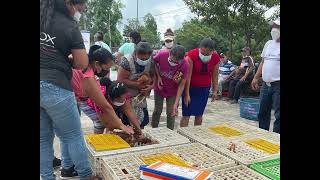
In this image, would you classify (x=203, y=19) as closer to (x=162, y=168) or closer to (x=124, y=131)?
(x=124, y=131)

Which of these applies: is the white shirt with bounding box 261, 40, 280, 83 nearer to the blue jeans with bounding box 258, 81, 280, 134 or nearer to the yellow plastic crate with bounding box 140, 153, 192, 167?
the blue jeans with bounding box 258, 81, 280, 134

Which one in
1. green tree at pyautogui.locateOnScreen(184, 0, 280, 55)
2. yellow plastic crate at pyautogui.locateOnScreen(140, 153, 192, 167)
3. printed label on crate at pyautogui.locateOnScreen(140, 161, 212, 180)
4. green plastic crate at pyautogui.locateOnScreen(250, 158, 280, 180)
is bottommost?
green plastic crate at pyautogui.locateOnScreen(250, 158, 280, 180)

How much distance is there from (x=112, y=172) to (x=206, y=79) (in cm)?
237

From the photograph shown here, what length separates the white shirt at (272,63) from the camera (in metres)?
3.94

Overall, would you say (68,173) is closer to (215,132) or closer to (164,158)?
(164,158)

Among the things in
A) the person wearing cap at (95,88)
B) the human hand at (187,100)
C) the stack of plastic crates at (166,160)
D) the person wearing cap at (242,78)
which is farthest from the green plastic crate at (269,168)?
the person wearing cap at (242,78)

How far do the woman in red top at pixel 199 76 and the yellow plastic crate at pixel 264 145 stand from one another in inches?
54.6

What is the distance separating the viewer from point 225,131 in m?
3.34

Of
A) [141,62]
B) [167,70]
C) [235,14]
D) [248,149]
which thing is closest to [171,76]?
[167,70]

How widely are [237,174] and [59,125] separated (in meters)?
1.29

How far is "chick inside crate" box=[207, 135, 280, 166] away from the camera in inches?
99.1

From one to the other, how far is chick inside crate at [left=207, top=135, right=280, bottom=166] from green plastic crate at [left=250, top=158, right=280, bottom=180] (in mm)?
41

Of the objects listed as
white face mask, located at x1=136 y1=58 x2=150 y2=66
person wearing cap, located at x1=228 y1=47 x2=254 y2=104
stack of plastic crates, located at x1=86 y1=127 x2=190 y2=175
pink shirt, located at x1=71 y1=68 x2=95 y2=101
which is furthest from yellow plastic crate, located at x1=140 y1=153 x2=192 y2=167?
→ person wearing cap, located at x1=228 y1=47 x2=254 y2=104
